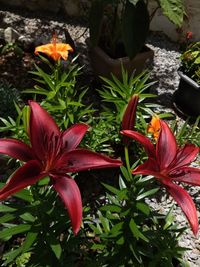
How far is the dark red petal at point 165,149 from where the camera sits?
1122 mm

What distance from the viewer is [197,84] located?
2.73 meters

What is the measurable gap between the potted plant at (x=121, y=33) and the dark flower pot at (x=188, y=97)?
1.12 feet

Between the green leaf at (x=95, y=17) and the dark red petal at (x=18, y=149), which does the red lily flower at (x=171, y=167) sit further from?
the green leaf at (x=95, y=17)

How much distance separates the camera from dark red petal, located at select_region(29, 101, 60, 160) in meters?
1.07

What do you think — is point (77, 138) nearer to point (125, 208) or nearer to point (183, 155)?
point (183, 155)

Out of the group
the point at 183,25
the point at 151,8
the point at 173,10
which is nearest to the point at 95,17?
the point at 173,10

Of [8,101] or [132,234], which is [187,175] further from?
[8,101]

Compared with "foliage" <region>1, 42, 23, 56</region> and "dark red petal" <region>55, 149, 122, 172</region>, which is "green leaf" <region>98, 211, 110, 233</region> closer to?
"dark red petal" <region>55, 149, 122, 172</region>

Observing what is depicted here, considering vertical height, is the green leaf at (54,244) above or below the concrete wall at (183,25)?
below

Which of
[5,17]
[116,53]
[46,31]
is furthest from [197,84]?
[5,17]

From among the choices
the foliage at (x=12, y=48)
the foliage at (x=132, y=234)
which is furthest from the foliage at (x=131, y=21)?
the foliage at (x=132, y=234)

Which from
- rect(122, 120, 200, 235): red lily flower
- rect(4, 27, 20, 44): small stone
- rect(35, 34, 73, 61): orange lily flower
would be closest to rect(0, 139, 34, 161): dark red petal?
rect(122, 120, 200, 235): red lily flower

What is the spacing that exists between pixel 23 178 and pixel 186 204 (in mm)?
445

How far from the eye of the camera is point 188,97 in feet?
9.32
